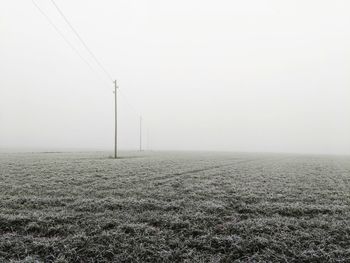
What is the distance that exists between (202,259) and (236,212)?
12.8ft

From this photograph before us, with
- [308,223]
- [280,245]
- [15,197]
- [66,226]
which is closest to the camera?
[280,245]

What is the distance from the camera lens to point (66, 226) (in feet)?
24.5

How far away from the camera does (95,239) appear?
6613 mm

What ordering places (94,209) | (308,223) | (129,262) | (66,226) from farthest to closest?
(94,209) → (308,223) → (66,226) → (129,262)

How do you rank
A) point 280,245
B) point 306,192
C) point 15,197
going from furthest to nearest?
point 306,192, point 15,197, point 280,245

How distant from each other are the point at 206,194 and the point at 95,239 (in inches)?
267

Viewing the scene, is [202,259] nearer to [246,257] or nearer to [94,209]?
[246,257]

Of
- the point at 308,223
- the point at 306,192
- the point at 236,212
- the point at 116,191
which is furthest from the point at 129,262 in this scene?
the point at 306,192

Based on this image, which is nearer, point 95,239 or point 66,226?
point 95,239

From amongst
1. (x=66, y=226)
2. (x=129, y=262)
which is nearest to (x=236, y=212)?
(x=129, y=262)

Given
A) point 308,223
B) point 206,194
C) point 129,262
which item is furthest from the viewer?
point 206,194

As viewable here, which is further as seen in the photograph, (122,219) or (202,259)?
Result: (122,219)

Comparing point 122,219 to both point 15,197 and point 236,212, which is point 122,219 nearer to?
point 236,212

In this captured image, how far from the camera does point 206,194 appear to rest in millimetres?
12469
